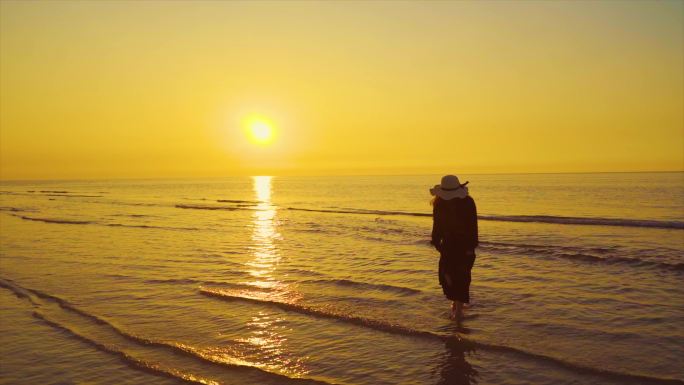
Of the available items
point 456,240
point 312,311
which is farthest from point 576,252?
point 312,311

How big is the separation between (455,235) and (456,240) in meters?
0.09

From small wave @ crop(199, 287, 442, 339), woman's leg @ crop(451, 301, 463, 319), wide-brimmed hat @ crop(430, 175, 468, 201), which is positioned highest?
wide-brimmed hat @ crop(430, 175, 468, 201)

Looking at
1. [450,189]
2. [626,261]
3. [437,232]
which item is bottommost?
[626,261]

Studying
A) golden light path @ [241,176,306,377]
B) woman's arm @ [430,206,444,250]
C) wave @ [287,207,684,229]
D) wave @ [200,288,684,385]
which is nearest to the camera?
wave @ [200,288,684,385]

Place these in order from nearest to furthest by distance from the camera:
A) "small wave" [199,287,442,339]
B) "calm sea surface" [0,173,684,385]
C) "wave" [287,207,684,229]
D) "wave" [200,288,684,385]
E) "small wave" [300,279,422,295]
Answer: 1. "wave" [200,288,684,385]
2. "calm sea surface" [0,173,684,385]
3. "small wave" [199,287,442,339]
4. "small wave" [300,279,422,295]
5. "wave" [287,207,684,229]

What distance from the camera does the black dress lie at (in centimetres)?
812

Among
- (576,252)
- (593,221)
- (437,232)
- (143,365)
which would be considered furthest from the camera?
(593,221)

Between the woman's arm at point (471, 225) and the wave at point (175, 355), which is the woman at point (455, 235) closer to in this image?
the woman's arm at point (471, 225)

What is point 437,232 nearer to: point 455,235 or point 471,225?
point 455,235

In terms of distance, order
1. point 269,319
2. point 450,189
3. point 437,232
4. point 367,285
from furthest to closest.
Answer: point 367,285
point 269,319
point 437,232
point 450,189

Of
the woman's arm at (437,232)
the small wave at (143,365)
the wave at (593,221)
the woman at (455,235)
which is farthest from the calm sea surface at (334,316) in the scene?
the wave at (593,221)

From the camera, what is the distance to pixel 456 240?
8273 millimetres

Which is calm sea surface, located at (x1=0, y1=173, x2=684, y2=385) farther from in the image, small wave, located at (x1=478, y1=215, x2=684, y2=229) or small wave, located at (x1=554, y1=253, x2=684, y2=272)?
small wave, located at (x1=478, y1=215, x2=684, y2=229)

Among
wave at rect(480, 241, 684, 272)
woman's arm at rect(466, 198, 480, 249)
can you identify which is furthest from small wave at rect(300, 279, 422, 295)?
wave at rect(480, 241, 684, 272)
